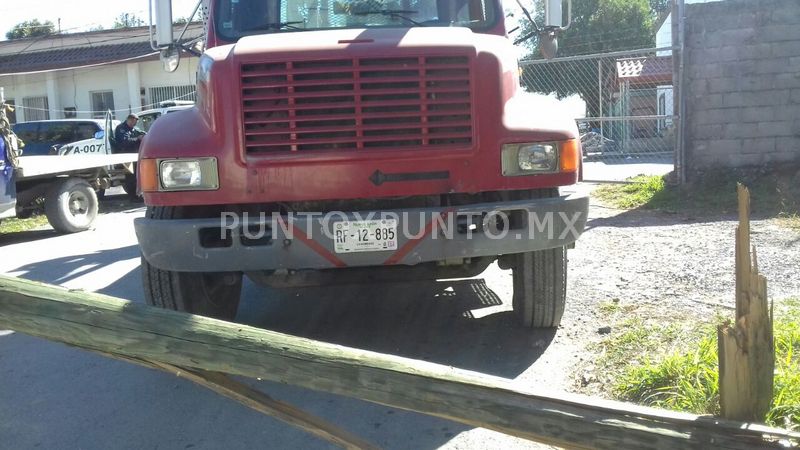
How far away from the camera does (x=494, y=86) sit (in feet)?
12.7

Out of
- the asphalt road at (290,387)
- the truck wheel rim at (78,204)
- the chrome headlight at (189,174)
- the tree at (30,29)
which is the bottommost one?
the asphalt road at (290,387)

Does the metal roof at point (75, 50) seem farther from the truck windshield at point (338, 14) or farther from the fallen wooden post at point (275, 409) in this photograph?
the fallen wooden post at point (275, 409)

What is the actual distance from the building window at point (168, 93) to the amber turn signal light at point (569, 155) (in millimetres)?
21269

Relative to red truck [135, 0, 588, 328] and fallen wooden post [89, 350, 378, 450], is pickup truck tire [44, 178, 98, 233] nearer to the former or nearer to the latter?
red truck [135, 0, 588, 328]

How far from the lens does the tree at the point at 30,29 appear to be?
4709 centimetres

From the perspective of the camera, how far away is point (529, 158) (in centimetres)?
391

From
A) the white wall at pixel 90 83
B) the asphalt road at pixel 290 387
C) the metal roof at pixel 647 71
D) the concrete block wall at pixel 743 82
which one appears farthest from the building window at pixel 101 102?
the concrete block wall at pixel 743 82

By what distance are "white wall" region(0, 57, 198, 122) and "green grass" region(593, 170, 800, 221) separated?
712 inches

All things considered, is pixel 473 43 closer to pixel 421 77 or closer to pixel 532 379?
pixel 421 77

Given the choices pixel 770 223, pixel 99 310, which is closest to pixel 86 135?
pixel 770 223

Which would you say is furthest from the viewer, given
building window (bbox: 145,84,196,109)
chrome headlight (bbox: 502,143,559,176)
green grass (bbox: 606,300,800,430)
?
building window (bbox: 145,84,196,109)

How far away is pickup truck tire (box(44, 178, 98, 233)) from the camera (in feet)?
34.4

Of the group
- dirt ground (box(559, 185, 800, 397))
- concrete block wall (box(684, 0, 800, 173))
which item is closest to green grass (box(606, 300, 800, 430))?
dirt ground (box(559, 185, 800, 397))

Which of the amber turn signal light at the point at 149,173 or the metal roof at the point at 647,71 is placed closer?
the amber turn signal light at the point at 149,173
